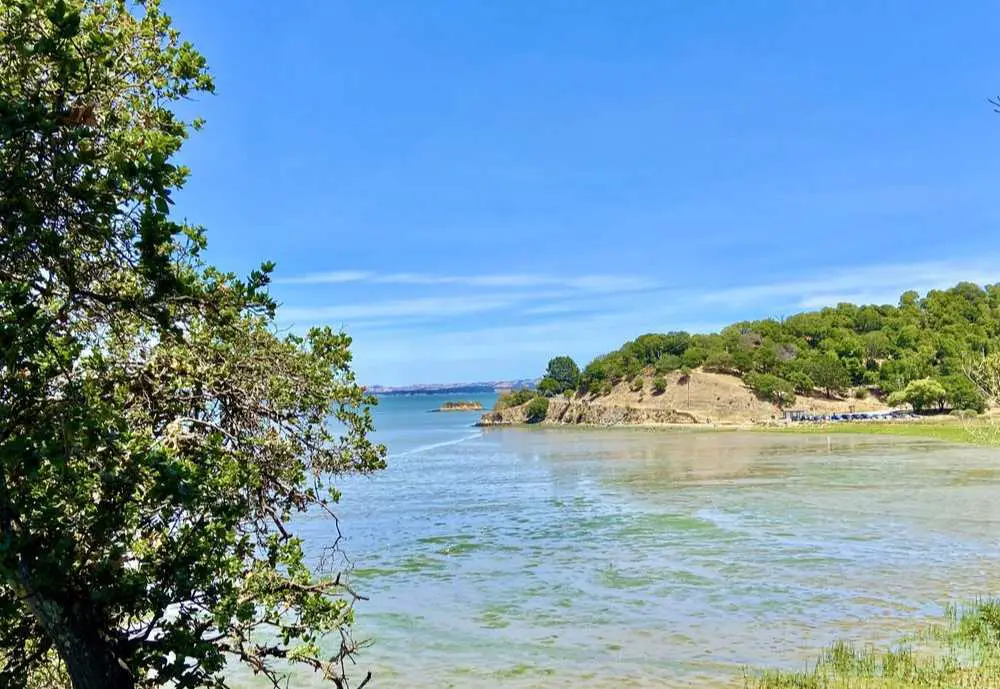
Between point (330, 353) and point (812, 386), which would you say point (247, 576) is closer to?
point (330, 353)

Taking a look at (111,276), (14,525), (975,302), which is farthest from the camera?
(975,302)

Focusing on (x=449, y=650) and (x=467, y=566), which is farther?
Result: (x=467, y=566)

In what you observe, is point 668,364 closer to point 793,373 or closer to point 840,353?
point 793,373

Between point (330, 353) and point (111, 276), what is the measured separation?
8.64 feet

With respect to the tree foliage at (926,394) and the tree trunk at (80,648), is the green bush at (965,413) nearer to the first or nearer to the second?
the tree foliage at (926,394)

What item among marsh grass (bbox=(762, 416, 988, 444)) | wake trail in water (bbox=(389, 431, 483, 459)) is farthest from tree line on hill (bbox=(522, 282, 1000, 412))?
wake trail in water (bbox=(389, 431, 483, 459))

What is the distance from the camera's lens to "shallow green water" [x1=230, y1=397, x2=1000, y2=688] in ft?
62.0

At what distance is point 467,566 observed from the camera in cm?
2973

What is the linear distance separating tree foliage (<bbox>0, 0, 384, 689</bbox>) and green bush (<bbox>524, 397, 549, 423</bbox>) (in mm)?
170763

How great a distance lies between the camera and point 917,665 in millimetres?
16047

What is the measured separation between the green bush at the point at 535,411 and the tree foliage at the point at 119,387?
171m

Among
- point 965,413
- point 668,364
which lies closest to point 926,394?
point 965,413

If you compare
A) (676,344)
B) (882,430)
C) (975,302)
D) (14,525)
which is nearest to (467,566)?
(14,525)

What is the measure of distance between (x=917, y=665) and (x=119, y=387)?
15.7 m
